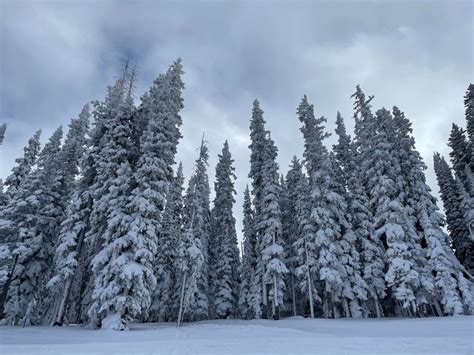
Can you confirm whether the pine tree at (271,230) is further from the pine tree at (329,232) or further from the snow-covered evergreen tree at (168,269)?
the snow-covered evergreen tree at (168,269)

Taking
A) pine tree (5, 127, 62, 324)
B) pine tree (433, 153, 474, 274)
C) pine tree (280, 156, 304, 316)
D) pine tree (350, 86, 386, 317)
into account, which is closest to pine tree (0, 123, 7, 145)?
pine tree (5, 127, 62, 324)

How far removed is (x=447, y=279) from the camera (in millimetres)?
22594

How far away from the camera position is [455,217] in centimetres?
3838

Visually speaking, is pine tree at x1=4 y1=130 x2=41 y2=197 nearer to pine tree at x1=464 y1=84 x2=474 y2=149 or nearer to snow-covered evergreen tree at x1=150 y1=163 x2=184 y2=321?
snow-covered evergreen tree at x1=150 y1=163 x2=184 y2=321

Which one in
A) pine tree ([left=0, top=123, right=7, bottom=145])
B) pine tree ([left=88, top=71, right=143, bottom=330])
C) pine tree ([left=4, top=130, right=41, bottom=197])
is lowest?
pine tree ([left=88, top=71, right=143, bottom=330])

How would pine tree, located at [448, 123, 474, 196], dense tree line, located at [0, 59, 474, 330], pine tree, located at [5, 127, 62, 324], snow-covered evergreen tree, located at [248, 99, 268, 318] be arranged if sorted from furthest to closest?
pine tree, located at [448, 123, 474, 196], snow-covered evergreen tree, located at [248, 99, 268, 318], pine tree, located at [5, 127, 62, 324], dense tree line, located at [0, 59, 474, 330]

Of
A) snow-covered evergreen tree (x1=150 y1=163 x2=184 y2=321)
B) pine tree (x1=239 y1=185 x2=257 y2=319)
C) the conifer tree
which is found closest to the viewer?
the conifer tree

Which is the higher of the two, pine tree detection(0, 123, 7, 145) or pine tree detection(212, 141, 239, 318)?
pine tree detection(0, 123, 7, 145)

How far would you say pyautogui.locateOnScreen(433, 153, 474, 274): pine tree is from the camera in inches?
1431

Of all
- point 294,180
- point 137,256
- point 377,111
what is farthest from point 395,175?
point 137,256

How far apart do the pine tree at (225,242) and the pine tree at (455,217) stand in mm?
28849

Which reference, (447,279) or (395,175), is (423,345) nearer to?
(447,279)

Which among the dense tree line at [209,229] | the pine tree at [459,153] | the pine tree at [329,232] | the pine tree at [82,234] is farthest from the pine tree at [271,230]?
the pine tree at [459,153]

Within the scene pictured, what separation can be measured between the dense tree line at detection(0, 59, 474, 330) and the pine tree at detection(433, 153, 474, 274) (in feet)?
0.66
